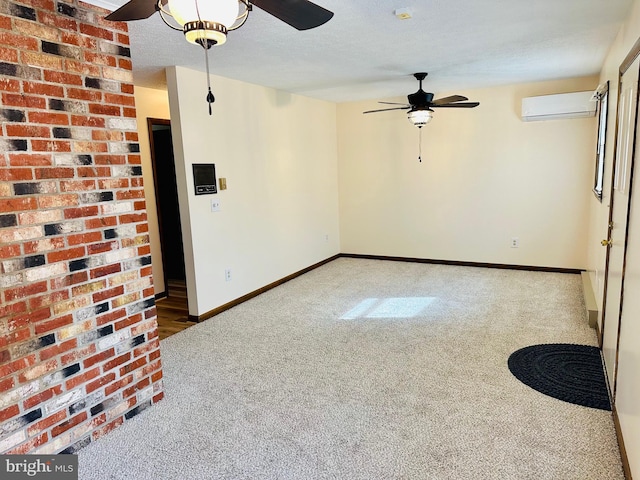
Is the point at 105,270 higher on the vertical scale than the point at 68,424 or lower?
higher

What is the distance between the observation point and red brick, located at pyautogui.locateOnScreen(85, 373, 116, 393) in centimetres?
218

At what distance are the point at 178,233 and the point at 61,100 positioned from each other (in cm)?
362

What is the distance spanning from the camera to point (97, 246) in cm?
218

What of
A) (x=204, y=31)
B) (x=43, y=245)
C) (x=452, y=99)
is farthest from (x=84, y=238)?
(x=452, y=99)

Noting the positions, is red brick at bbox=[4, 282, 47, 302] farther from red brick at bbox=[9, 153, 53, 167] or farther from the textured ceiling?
the textured ceiling

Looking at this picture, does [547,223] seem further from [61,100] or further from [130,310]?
[61,100]

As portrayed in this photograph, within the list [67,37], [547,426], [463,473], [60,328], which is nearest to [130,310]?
[60,328]

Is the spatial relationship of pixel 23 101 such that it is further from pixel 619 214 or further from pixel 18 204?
pixel 619 214

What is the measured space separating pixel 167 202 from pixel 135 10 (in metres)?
3.99

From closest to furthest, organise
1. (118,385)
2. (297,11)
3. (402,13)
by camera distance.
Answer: (297,11) < (118,385) < (402,13)

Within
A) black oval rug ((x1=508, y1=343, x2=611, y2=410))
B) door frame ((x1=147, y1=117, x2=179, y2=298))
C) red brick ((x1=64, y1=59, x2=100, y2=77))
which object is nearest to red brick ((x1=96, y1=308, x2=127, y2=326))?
red brick ((x1=64, y1=59, x2=100, y2=77))

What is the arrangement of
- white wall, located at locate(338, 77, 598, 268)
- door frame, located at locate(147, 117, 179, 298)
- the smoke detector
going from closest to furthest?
the smoke detector
door frame, located at locate(147, 117, 179, 298)
white wall, located at locate(338, 77, 598, 268)

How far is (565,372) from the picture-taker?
9.04 ft

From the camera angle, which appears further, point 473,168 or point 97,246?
point 473,168
